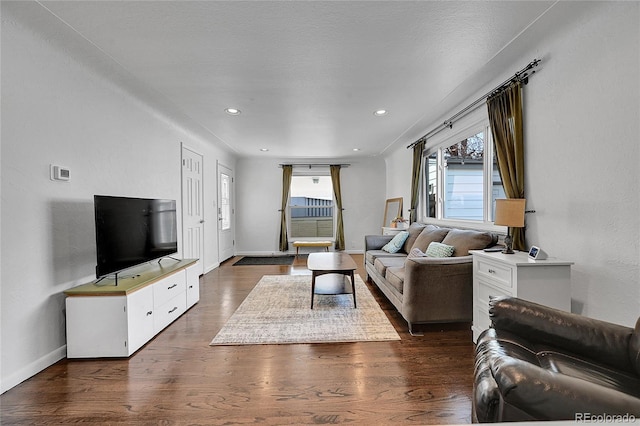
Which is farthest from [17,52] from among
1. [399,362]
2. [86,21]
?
[399,362]

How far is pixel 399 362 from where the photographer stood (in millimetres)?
2074

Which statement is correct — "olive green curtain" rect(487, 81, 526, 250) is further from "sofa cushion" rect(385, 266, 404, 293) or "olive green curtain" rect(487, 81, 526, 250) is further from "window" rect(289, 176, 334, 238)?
"window" rect(289, 176, 334, 238)

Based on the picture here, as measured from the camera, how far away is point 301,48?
213 centimetres

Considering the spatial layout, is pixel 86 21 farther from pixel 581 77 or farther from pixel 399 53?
pixel 581 77

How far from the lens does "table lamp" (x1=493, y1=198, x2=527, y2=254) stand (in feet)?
6.75

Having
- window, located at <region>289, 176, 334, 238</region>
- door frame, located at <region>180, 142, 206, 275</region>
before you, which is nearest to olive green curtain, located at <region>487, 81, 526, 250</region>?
door frame, located at <region>180, 142, 206, 275</region>

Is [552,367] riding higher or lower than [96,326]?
higher

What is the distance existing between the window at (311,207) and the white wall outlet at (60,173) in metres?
4.99

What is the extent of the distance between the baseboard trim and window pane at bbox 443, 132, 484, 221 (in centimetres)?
433

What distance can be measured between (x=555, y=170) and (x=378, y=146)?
3.75 metres

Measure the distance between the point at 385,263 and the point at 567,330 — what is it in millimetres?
2253

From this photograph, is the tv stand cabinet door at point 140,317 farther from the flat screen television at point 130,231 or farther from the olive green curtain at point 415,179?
the olive green curtain at point 415,179

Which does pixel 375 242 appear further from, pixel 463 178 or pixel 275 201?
pixel 275 201

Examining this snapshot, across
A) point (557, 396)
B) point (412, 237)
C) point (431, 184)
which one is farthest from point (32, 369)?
point (431, 184)
